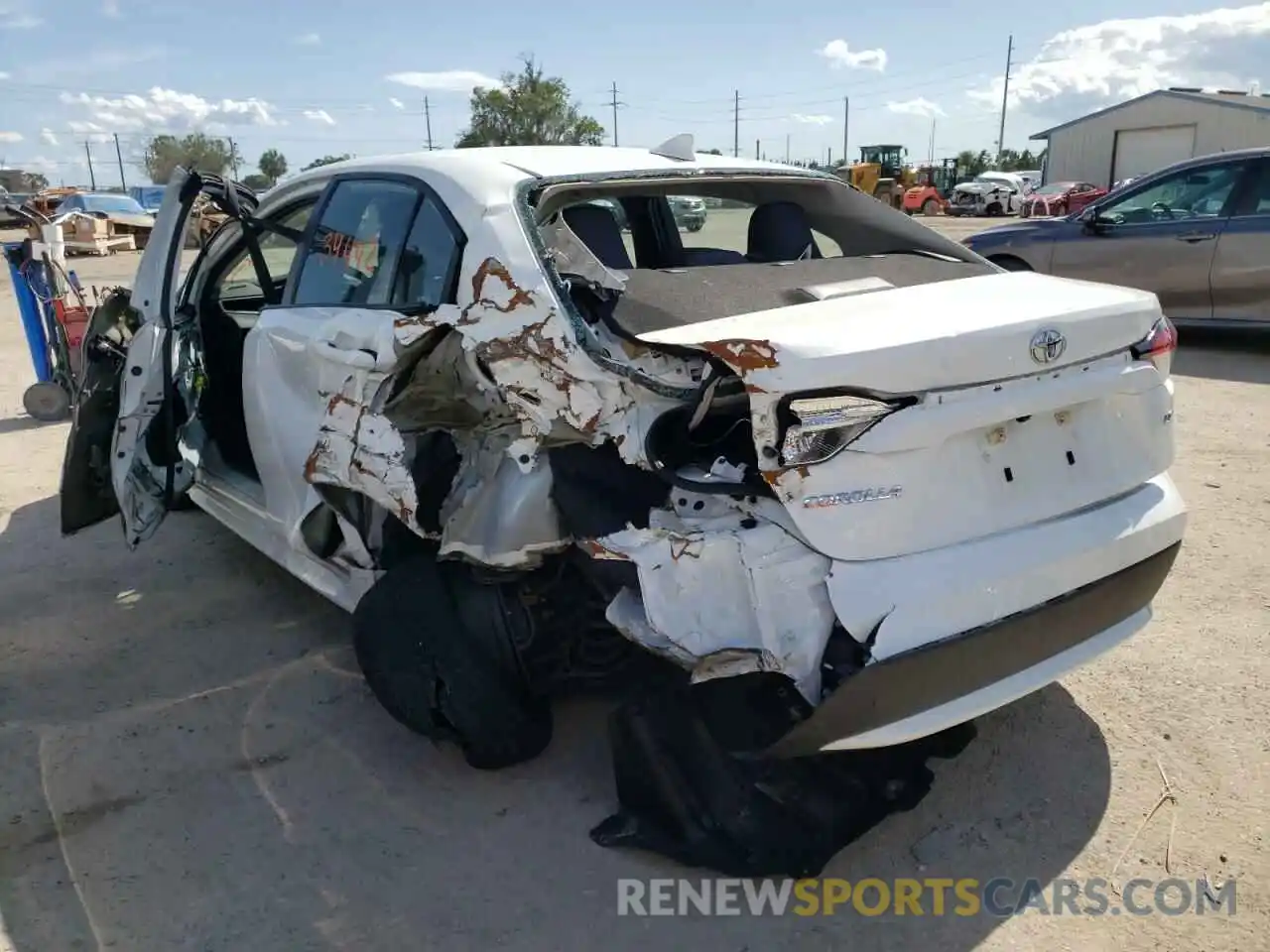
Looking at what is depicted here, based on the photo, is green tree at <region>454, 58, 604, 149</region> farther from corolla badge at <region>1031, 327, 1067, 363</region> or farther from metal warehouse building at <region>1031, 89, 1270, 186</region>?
corolla badge at <region>1031, 327, 1067, 363</region>

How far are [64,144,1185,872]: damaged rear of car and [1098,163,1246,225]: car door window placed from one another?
5967mm

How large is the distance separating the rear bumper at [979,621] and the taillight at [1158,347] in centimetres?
41

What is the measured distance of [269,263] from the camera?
4.36 m

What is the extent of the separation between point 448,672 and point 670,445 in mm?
947

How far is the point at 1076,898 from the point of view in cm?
245

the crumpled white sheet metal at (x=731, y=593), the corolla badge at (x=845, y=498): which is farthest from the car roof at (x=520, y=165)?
the corolla badge at (x=845, y=498)

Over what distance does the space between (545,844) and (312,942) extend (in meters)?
0.62

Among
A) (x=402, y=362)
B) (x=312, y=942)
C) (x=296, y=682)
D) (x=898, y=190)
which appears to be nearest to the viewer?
(x=312, y=942)

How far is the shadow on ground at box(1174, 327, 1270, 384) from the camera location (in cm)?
775

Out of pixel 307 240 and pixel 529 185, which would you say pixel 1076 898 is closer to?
pixel 529 185

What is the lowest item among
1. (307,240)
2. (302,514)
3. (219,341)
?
(302,514)

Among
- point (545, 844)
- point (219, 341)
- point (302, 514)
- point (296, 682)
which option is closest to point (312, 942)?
point (545, 844)

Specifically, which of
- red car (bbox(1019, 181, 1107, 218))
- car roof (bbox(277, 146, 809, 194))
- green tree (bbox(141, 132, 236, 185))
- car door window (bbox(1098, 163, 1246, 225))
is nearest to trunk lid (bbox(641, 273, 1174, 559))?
car roof (bbox(277, 146, 809, 194))

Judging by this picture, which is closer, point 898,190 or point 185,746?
point 185,746
